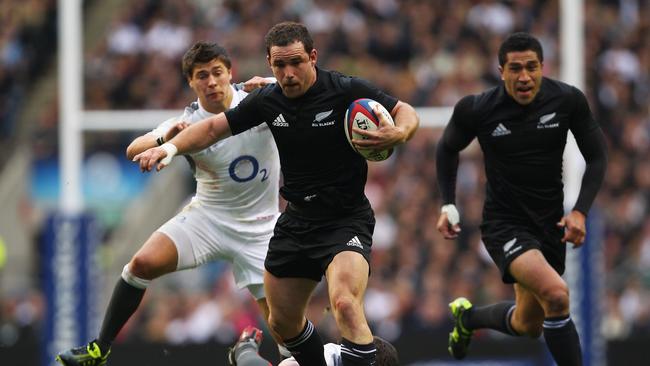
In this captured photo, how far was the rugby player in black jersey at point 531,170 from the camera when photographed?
917 cm

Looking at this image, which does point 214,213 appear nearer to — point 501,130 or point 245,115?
point 245,115

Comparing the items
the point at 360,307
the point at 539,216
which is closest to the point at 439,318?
the point at 539,216

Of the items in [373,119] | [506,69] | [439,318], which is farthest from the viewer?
[439,318]

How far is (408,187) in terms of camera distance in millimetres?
17203

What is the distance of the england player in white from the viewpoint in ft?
30.9

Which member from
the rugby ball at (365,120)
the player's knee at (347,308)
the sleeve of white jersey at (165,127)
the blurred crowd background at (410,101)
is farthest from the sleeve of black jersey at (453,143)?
the blurred crowd background at (410,101)

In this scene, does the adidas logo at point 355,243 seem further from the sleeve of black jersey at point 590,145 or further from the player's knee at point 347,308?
the sleeve of black jersey at point 590,145

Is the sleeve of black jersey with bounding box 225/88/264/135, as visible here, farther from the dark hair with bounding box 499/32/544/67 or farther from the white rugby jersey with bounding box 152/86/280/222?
the dark hair with bounding box 499/32/544/67

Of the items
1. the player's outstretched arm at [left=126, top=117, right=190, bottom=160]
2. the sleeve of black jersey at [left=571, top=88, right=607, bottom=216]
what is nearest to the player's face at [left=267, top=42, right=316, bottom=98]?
the player's outstretched arm at [left=126, top=117, right=190, bottom=160]

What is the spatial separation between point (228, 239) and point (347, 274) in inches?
68.5

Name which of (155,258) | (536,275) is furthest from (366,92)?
(155,258)

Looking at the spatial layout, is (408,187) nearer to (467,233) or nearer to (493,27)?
(467,233)

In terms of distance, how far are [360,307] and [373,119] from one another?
111 centimetres

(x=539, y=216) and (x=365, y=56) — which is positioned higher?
(x=365, y=56)
